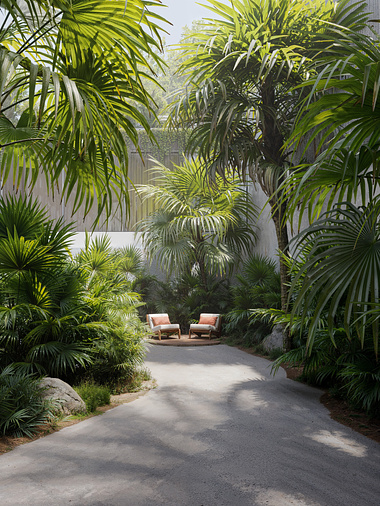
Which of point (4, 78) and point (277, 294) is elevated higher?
point (4, 78)

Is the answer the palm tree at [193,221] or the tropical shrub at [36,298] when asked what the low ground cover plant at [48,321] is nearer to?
the tropical shrub at [36,298]

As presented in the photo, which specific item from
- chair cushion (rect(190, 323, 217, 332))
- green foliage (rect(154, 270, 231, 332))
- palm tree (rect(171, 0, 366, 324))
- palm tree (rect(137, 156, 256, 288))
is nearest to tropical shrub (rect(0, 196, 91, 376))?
palm tree (rect(171, 0, 366, 324))

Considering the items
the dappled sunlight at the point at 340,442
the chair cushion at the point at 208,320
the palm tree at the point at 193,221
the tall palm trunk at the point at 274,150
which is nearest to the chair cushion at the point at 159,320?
the chair cushion at the point at 208,320

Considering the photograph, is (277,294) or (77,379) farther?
(277,294)

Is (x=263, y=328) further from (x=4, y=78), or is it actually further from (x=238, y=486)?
(x=4, y=78)

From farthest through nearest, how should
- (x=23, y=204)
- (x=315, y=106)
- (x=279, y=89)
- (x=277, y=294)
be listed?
(x=277, y=294) → (x=279, y=89) → (x=23, y=204) → (x=315, y=106)

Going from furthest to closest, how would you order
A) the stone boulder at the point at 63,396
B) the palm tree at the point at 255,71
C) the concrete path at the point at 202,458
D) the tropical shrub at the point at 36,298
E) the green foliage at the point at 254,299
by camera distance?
1. the green foliage at the point at 254,299
2. the palm tree at the point at 255,71
3. the tropical shrub at the point at 36,298
4. the stone boulder at the point at 63,396
5. the concrete path at the point at 202,458

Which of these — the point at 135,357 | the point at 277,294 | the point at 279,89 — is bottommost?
the point at 135,357

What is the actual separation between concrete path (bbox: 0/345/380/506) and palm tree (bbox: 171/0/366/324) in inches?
104

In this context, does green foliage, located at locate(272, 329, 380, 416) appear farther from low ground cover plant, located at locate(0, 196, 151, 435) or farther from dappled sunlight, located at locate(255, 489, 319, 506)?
low ground cover plant, located at locate(0, 196, 151, 435)

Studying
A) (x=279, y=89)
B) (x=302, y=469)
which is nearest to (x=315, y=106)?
(x=302, y=469)

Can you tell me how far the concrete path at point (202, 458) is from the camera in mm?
3025

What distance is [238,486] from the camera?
10.4ft

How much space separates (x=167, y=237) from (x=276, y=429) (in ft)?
24.2
